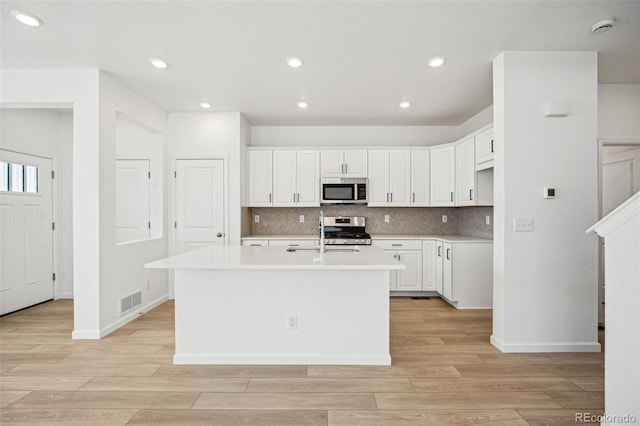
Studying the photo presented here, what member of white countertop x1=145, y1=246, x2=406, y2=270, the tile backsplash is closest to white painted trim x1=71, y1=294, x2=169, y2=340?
white countertop x1=145, y1=246, x2=406, y2=270

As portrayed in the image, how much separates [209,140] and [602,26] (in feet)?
14.2

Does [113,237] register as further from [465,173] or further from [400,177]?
[465,173]

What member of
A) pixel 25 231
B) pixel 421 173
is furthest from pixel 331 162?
pixel 25 231

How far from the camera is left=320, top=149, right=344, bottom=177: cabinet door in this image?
5316 mm

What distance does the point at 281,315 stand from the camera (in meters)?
2.81

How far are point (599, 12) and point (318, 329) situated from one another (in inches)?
121

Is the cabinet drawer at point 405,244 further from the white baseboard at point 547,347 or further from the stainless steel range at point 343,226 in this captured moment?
the white baseboard at point 547,347

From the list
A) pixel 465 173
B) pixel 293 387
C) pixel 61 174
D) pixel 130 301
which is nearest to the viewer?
pixel 293 387

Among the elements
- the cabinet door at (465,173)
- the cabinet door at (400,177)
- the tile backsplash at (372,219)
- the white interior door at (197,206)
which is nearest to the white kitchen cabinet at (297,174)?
the tile backsplash at (372,219)

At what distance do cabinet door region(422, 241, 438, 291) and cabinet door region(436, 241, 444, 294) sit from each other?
2.6 inches

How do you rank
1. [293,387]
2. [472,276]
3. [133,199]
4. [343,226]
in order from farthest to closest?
1. [343,226]
2. [133,199]
3. [472,276]
4. [293,387]

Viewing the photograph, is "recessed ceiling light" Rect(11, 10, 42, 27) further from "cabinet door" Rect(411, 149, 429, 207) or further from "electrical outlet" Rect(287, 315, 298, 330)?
"cabinet door" Rect(411, 149, 429, 207)

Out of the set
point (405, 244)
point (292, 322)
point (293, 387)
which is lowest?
point (293, 387)

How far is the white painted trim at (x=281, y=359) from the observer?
9.10ft
